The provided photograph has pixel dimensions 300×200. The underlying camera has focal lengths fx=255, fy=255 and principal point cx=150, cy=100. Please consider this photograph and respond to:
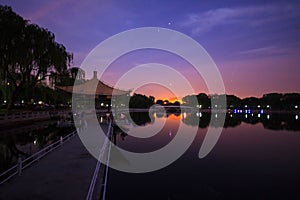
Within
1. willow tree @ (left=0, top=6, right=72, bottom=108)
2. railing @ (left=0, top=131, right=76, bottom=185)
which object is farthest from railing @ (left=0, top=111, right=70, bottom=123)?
railing @ (left=0, top=131, right=76, bottom=185)

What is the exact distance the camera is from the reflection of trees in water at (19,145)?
17.1 meters

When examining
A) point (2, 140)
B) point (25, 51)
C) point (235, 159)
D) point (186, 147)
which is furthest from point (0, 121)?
point (235, 159)

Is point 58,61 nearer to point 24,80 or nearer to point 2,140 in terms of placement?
point 24,80

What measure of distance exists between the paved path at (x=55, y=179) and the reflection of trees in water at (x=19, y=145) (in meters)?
3.64

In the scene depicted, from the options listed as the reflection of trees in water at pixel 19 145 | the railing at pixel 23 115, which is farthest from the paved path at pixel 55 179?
the railing at pixel 23 115

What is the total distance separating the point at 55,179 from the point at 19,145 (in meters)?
12.9

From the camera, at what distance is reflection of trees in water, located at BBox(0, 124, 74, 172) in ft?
56.2

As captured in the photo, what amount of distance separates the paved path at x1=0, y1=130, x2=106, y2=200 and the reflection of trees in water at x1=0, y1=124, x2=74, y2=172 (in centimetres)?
364

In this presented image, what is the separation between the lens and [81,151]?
16953 millimetres

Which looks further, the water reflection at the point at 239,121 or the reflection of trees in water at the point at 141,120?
the reflection of trees in water at the point at 141,120

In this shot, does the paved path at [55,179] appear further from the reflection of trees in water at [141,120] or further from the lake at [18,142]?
the reflection of trees in water at [141,120]

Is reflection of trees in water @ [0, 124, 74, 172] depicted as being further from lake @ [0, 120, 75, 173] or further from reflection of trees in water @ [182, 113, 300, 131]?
reflection of trees in water @ [182, 113, 300, 131]

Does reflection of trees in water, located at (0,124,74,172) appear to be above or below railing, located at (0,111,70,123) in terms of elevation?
→ below

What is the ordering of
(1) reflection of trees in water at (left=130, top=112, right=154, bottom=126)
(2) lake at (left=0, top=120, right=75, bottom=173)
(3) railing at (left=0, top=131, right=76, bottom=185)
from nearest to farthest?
(3) railing at (left=0, top=131, right=76, bottom=185)
(2) lake at (left=0, top=120, right=75, bottom=173)
(1) reflection of trees in water at (left=130, top=112, right=154, bottom=126)
